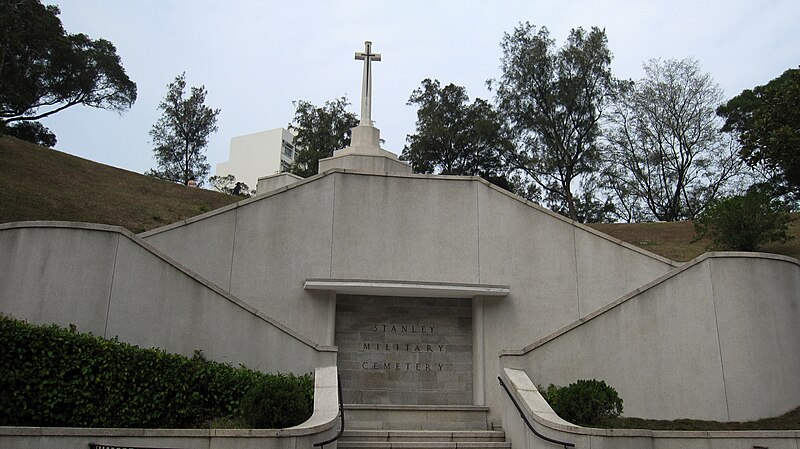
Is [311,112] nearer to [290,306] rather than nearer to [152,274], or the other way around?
[290,306]

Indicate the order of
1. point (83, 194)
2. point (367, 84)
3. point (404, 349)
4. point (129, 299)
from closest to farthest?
point (129, 299) < point (404, 349) < point (367, 84) < point (83, 194)

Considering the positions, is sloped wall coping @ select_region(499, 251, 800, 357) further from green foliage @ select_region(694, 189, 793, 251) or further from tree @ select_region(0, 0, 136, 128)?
tree @ select_region(0, 0, 136, 128)

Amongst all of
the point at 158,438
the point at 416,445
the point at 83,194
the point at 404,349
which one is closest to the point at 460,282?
the point at 404,349

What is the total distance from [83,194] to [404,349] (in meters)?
14.6

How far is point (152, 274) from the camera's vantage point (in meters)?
11.0

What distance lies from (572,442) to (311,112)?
35.9 meters

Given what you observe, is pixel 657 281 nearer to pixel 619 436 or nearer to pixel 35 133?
pixel 619 436

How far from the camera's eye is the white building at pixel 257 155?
66.6 metres

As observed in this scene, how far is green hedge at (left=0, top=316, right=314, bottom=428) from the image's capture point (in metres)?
8.58

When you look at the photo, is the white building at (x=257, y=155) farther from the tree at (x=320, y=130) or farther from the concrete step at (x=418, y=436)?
the concrete step at (x=418, y=436)

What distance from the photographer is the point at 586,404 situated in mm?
9734

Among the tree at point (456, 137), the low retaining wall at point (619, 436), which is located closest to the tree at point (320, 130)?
the tree at point (456, 137)

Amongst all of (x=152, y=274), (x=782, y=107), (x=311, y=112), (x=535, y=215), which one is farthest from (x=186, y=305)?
(x=311, y=112)

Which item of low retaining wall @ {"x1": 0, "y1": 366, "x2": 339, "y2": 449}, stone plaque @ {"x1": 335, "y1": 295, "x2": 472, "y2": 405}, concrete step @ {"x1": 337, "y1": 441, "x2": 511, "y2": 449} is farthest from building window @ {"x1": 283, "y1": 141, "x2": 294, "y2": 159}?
low retaining wall @ {"x1": 0, "y1": 366, "x2": 339, "y2": 449}
